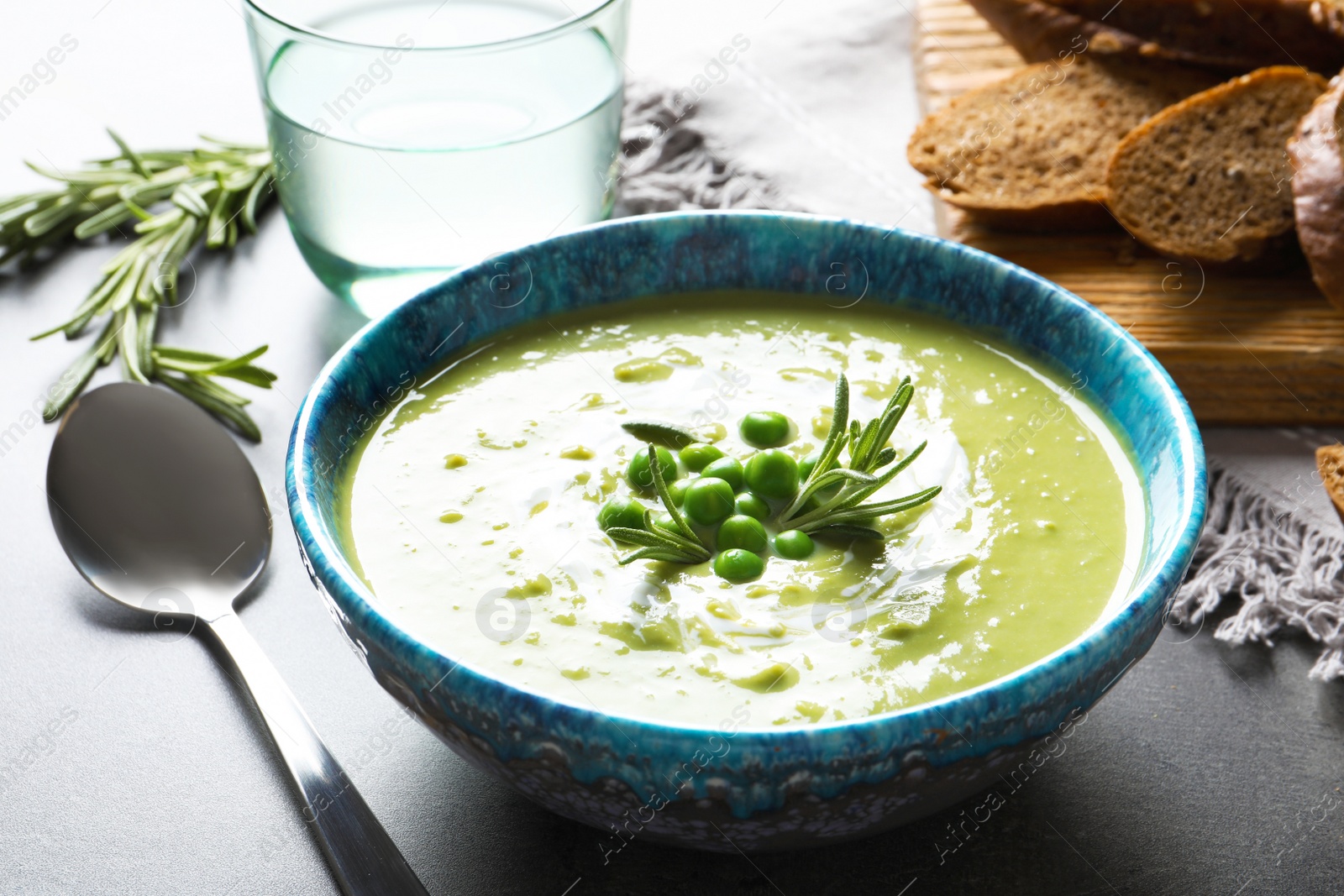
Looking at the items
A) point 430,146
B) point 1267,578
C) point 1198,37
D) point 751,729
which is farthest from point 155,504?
point 1198,37

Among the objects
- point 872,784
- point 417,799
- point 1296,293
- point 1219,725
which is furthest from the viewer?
point 1296,293

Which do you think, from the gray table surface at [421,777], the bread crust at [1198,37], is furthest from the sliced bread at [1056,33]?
the gray table surface at [421,777]

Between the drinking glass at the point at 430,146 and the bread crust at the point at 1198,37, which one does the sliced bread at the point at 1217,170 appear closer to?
the bread crust at the point at 1198,37

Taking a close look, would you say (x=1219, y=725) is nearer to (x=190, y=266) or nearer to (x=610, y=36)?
(x=610, y=36)

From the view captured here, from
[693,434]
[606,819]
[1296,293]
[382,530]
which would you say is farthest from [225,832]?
[1296,293]

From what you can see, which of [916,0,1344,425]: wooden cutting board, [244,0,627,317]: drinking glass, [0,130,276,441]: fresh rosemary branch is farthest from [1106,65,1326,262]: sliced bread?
[0,130,276,441]: fresh rosemary branch

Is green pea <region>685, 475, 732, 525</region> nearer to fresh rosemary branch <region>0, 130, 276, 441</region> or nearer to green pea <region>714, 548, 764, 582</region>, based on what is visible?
green pea <region>714, 548, 764, 582</region>
